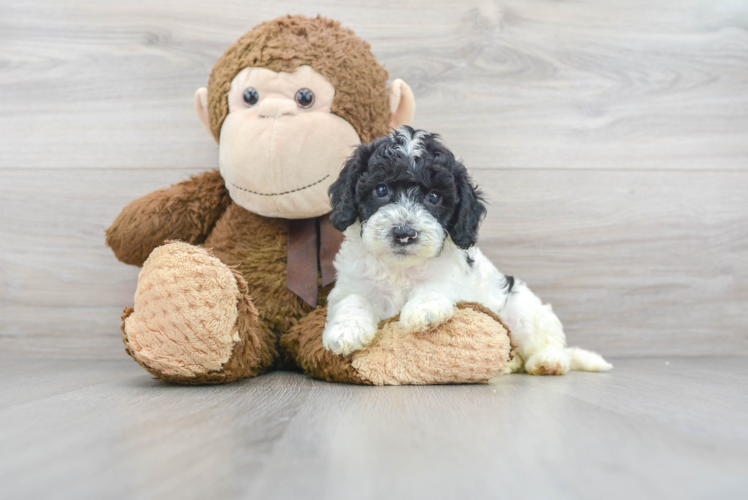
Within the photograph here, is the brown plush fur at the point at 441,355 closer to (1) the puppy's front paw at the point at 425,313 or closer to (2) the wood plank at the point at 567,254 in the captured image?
(1) the puppy's front paw at the point at 425,313

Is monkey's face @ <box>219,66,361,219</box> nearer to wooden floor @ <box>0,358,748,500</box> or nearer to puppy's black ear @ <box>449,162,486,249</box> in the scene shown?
puppy's black ear @ <box>449,162,486,249</box>

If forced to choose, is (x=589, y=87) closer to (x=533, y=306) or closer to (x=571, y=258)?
(x=571, y=258)

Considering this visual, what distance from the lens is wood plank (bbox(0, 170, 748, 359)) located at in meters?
2.15

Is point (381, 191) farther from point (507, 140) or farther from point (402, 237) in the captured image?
point (507, 140)

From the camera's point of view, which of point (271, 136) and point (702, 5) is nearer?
point (271, 136)

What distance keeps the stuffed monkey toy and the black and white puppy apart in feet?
0.25

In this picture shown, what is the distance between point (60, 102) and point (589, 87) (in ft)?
6.77

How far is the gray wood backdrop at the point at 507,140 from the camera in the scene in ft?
7.05

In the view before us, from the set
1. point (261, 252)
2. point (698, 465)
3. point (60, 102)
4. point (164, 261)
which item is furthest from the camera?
point (60, 102)

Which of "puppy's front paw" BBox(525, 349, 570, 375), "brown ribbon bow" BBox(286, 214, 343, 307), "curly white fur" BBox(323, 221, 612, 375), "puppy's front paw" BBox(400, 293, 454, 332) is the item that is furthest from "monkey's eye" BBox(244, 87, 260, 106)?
"puppy's front paw" BBox(525, 349, 570, 375)

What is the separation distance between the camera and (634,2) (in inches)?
87.7

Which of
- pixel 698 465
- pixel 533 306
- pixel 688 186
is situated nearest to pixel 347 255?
pixel 533 306

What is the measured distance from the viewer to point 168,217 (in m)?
1.79

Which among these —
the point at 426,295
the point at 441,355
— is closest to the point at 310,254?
the point at 426,295
